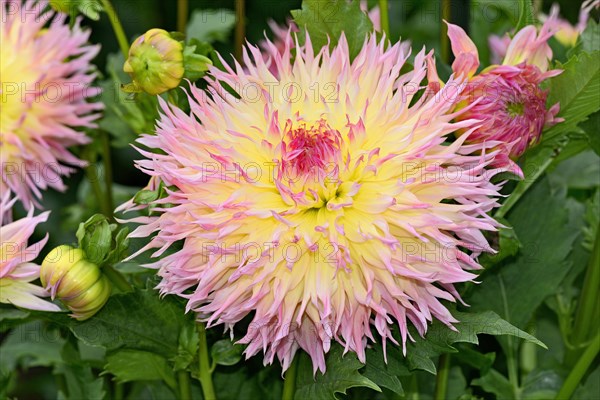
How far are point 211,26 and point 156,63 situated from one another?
0.28 metres

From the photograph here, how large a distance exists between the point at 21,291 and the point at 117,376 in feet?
0.26

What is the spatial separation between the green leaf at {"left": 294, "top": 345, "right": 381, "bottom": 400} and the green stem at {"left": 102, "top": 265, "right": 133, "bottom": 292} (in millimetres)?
114

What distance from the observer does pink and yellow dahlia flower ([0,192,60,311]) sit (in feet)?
1.70

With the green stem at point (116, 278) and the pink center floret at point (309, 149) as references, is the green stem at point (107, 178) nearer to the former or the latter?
the green stem at point (116, 278)

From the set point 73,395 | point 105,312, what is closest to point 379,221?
point 105,312

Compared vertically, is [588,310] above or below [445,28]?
below

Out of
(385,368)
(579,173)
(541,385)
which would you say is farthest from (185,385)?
(579,173)

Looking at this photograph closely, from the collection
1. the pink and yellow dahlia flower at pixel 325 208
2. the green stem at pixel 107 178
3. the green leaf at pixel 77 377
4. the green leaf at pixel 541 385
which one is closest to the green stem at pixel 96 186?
the green stem at pixel 107 178

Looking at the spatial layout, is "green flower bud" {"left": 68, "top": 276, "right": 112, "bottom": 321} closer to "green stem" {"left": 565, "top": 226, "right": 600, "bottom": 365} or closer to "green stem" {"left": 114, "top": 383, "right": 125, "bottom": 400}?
"green stem" {"left": 114, "top": 383, "right": 125, "bottom": 400}

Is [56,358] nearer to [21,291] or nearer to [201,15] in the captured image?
[21,291]

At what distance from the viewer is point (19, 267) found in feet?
1.74

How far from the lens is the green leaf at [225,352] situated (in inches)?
20.4

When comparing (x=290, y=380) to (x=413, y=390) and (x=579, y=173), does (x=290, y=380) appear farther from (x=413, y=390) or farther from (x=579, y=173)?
(x=579, y=173)

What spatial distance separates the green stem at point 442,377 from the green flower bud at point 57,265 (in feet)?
0.73
